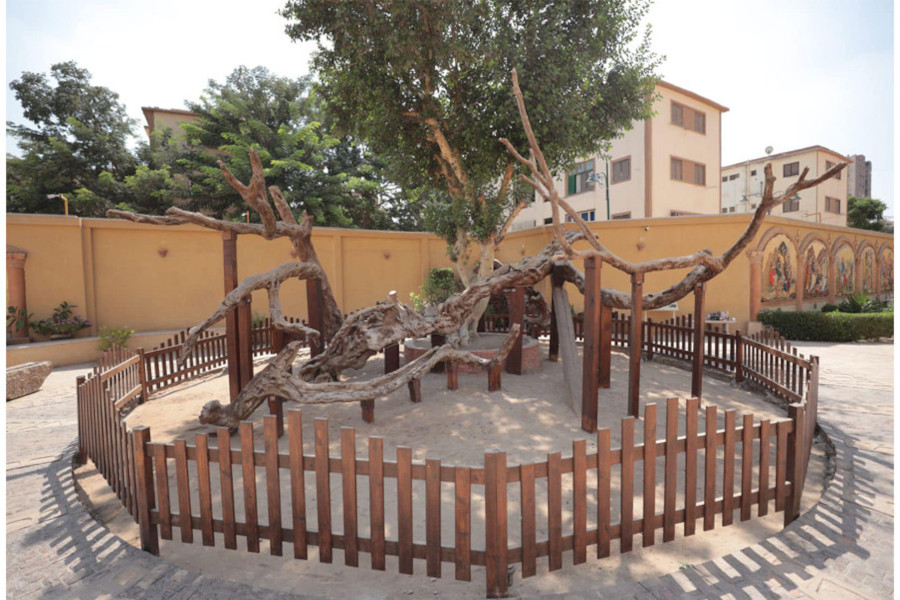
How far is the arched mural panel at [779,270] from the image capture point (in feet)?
47.3

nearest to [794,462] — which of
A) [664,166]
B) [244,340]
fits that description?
[244,340]

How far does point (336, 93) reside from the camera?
9852mm

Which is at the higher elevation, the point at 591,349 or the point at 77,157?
A: the point at 77,157

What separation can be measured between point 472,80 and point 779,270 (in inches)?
481

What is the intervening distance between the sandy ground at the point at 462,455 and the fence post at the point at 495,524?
20cm

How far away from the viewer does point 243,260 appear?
14062 millimetres

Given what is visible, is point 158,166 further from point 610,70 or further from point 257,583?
point 257,583

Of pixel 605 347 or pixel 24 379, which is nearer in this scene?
pixel 605 347

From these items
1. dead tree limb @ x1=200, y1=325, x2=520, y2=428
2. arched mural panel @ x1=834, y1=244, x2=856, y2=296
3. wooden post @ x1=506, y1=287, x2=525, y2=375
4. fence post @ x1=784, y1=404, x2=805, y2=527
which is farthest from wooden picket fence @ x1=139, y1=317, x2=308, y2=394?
arched mural panel @ x1=834, y1=244, x2=856, y2=296

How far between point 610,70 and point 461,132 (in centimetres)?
384

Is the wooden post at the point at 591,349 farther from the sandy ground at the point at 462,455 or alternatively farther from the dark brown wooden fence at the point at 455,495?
the dark brown wooden fence at the point at 455,495

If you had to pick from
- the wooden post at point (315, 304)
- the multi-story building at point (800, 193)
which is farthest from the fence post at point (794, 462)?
the multi-story building at point (800, 193)

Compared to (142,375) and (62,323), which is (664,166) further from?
(62,323)

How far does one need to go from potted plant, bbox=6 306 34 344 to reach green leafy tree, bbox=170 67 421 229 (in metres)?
7.89
